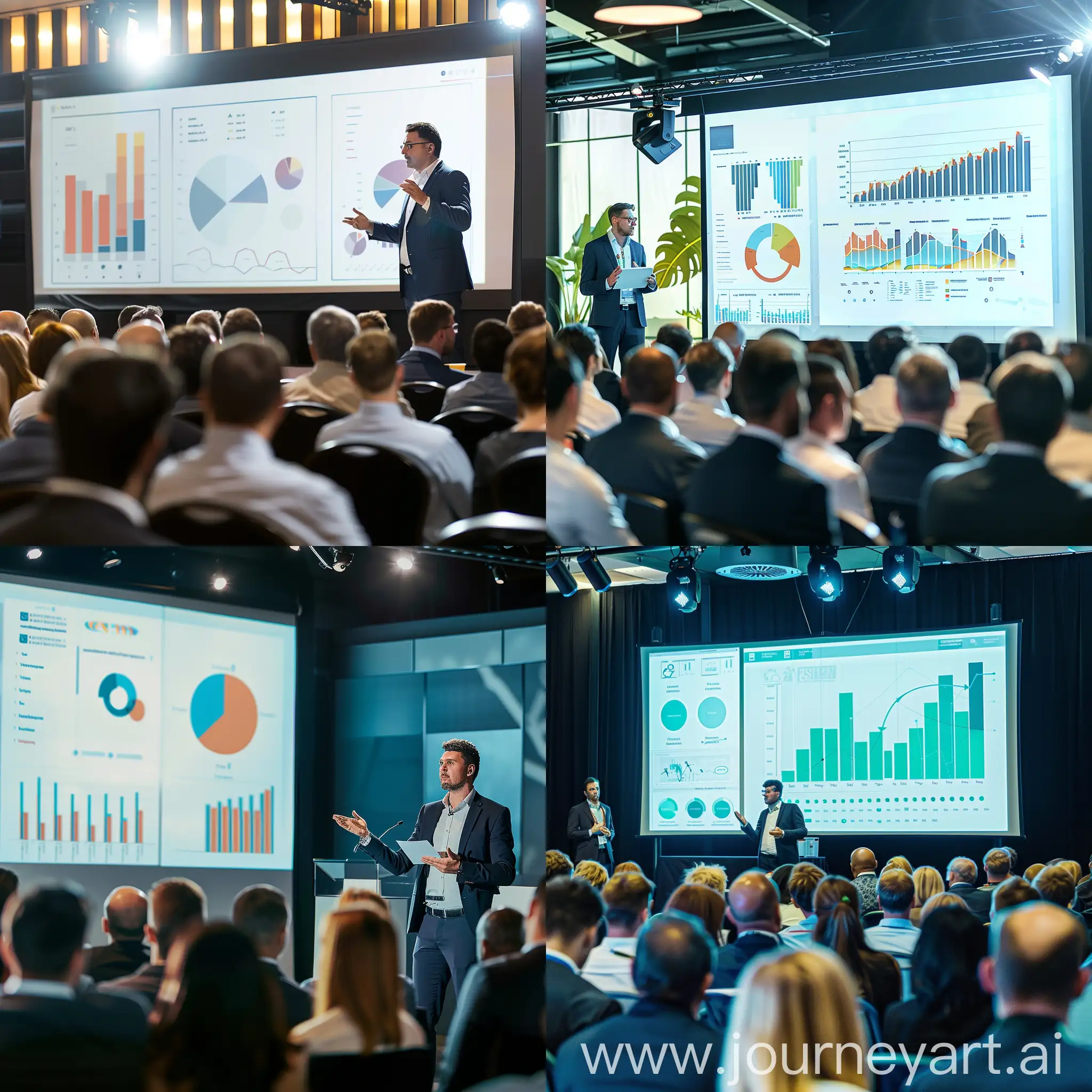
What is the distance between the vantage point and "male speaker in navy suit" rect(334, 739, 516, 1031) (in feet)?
9.55

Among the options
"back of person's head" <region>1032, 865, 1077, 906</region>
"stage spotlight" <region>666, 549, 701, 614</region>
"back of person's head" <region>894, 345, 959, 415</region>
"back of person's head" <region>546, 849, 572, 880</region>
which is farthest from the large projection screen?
"back of person's head" <region>894, 345, 959, 415</region>

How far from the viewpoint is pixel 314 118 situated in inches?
173

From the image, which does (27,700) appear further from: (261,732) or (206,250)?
(206,250)

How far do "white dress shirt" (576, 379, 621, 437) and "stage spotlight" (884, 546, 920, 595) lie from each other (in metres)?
0.64

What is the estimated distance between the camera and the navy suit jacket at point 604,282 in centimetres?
316

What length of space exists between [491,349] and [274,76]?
2.36m

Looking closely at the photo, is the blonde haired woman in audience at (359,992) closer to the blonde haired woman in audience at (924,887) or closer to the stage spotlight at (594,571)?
the stage spotlight at (594,571)

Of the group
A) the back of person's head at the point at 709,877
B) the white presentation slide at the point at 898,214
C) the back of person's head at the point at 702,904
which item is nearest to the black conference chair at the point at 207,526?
the white presentation slide at the point at 898,214

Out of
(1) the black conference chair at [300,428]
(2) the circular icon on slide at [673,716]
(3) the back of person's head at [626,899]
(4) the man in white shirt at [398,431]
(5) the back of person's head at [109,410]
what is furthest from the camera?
(2) the circular icon on slide at [673,716]

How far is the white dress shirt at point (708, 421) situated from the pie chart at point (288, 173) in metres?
2.03

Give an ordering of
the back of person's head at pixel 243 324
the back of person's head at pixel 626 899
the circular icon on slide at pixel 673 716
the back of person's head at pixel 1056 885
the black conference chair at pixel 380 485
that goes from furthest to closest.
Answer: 1. the circular icon on slide at pixel 673 716
2. the back of person's head at pixel 1056 885
3. the back of person's head at pixel 626 899
4. the back of person's head at pixel 243 324
5. the black conference chair at pixel 380 485

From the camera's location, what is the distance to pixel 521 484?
8.61 ft

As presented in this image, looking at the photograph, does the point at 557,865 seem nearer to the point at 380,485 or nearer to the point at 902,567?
the point at 902,567

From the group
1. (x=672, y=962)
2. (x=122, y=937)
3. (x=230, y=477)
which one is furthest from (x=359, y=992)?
(x=230, y=477)
